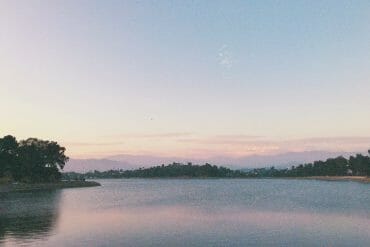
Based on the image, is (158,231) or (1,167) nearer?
(158,231)

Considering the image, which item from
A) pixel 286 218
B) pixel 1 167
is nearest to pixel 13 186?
pixel 1 167

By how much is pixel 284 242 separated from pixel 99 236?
19.5 m

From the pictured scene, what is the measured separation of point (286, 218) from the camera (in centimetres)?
7081

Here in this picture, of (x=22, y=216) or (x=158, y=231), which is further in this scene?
(x=22, y=216)

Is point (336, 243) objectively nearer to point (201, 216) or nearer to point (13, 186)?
point (201, 216)

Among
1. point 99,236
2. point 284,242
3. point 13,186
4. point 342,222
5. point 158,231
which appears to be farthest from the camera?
point 13,186

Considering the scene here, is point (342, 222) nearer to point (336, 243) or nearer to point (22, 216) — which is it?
point (336, 243)

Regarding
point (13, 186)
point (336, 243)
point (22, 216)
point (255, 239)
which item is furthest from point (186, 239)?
point (13, 186)

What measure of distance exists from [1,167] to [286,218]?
445 feet

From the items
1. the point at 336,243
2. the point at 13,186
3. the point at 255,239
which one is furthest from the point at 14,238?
the point at 13,186

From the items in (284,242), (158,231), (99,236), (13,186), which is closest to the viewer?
(284,242)

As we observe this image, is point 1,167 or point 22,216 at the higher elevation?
point 1,167

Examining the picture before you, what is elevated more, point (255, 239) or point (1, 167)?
point (1, 167)

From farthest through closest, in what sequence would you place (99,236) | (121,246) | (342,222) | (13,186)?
(13,186) < (342,222) < (99,236) < (121,246)
